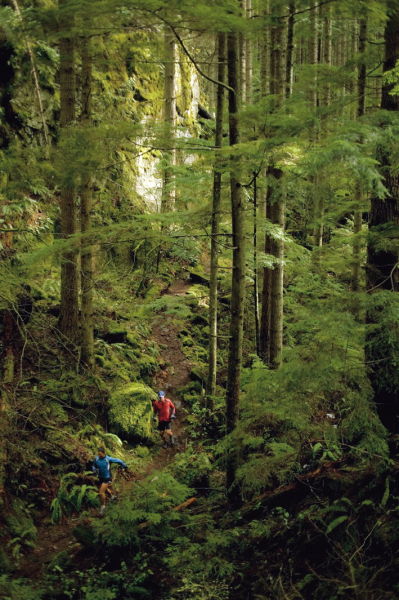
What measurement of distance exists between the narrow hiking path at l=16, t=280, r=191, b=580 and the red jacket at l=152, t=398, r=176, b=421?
77 cm

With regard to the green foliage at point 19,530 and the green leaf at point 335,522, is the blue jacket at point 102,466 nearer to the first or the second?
the green foliage at point 19,530

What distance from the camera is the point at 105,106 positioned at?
15.5m

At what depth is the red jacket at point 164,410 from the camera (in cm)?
1089

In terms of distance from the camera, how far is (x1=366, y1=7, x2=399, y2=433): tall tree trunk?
443cm

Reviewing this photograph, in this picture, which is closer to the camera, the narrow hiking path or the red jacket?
the narrow hiking path

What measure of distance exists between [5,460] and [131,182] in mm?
11458

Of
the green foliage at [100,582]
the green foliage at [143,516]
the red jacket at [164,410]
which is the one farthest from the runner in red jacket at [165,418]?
the green foliage at [100,582]

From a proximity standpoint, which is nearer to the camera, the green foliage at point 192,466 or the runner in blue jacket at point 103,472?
the runner in blue jacket at point 103,472

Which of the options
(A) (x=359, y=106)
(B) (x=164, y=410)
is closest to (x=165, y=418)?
(B) (x=164, y=410)

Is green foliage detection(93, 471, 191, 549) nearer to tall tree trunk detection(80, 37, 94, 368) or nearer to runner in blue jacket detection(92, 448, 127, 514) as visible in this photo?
runner in blue jacket detection(92, 448, 127, 514)

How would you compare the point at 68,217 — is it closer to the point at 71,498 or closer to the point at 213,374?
the point at 213,374

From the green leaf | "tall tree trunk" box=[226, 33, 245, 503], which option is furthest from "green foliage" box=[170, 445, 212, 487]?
the green leaf

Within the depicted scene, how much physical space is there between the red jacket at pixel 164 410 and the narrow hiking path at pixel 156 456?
2.51 ft

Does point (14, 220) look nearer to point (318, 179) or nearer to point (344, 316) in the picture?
point (318, 179)
